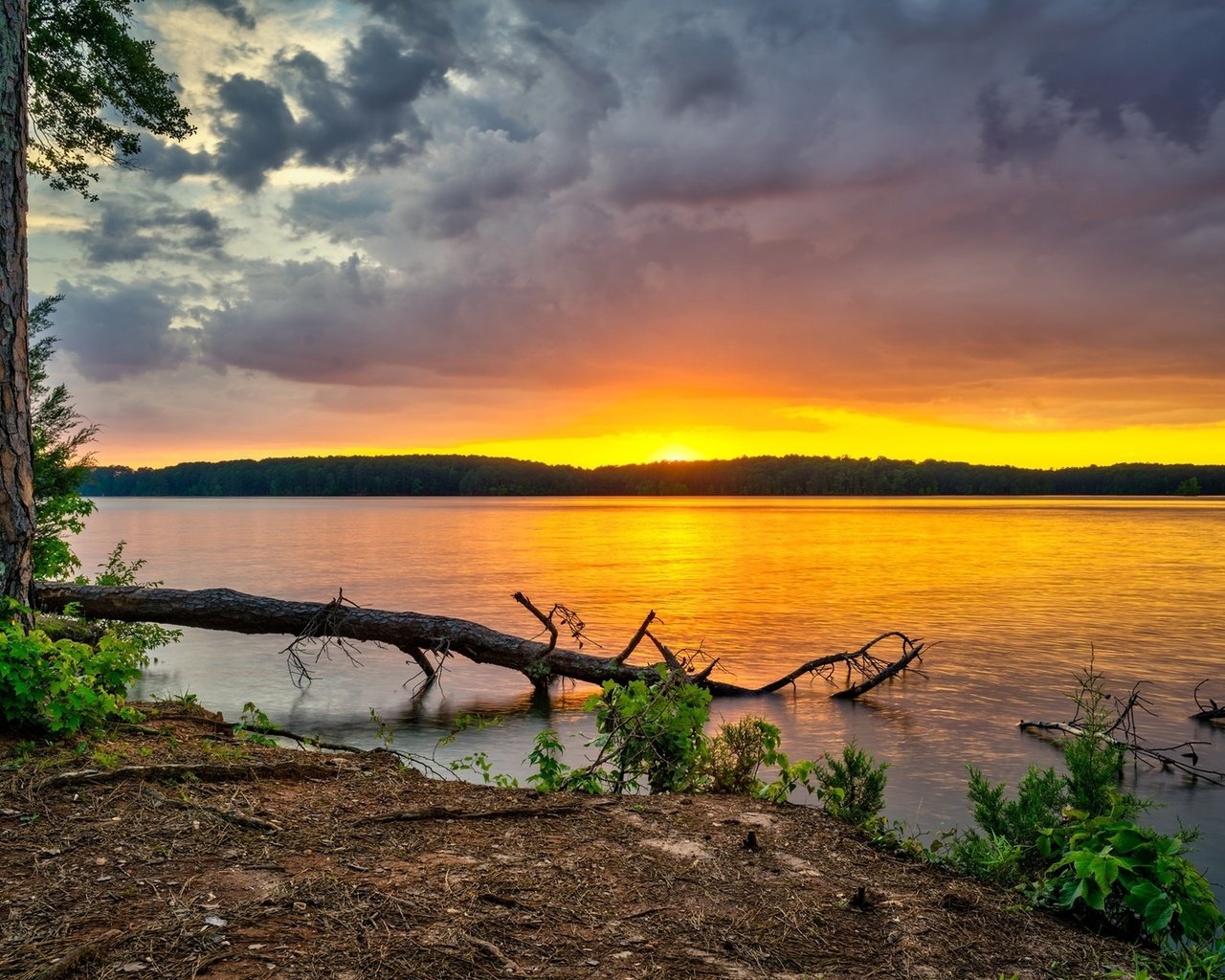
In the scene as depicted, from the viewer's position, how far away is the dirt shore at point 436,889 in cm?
388

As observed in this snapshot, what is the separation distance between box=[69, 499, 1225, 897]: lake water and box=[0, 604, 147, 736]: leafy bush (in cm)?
512

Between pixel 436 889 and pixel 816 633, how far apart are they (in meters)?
19.9

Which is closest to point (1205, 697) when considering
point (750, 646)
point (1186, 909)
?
point (750, 646)

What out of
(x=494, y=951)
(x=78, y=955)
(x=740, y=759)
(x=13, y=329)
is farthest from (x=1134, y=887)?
(x=13, y=329)

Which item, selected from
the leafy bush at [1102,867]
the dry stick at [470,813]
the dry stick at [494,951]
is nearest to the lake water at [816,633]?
the leafy bush at [1102,867]

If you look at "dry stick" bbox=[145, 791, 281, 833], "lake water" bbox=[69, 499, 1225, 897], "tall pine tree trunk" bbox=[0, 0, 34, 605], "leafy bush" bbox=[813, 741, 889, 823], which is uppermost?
"tall pine tree trunk" bbox=[0, 0, 34, 605]

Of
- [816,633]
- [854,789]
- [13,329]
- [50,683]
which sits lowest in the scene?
[816,633]

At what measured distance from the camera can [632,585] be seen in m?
34.5

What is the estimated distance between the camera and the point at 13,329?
24.2ft

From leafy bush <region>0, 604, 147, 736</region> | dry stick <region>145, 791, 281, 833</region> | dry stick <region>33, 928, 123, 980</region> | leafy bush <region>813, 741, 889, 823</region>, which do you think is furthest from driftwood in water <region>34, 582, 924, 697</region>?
dry stick <region>33, 928, 123, 980</region>

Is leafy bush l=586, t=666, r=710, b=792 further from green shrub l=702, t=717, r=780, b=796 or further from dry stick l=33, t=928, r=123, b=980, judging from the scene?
dry stick l=33, t=928, r=123, b=980

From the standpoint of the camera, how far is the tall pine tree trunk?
24.0 feet

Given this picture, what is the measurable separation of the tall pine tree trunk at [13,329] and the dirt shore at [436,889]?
2.12 m

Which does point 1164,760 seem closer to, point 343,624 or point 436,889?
point 436,889
